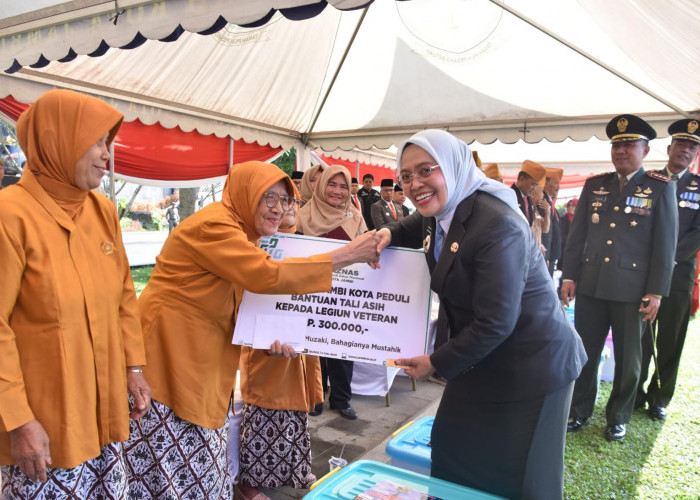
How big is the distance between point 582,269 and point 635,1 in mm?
1990

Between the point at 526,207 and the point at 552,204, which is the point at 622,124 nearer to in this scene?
the point at 526,207

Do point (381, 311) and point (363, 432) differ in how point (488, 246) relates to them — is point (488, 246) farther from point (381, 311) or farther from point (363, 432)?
point (363, 432)

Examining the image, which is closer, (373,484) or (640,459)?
(373,484)

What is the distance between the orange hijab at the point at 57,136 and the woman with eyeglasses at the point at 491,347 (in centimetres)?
111

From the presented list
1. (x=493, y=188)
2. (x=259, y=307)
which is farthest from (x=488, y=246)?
(x=259, y=307)

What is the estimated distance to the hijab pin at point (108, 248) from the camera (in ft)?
5.63

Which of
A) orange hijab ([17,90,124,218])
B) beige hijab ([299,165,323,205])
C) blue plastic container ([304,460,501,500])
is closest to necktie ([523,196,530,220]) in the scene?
beige hijab ([299,165,323,205])

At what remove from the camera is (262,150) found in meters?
6.93

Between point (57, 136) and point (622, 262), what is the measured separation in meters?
3.68

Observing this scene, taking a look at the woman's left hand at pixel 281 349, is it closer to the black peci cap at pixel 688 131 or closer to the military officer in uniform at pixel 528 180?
the military officer in uniform at pixel 528 180

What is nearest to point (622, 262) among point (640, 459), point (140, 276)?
point (640, 459)

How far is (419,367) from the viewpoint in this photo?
1792 mm

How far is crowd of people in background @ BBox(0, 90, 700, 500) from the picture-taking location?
1.47 meters

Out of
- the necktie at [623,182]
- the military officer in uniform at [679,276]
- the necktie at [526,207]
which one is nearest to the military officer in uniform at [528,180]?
the necktie at [526,207]
